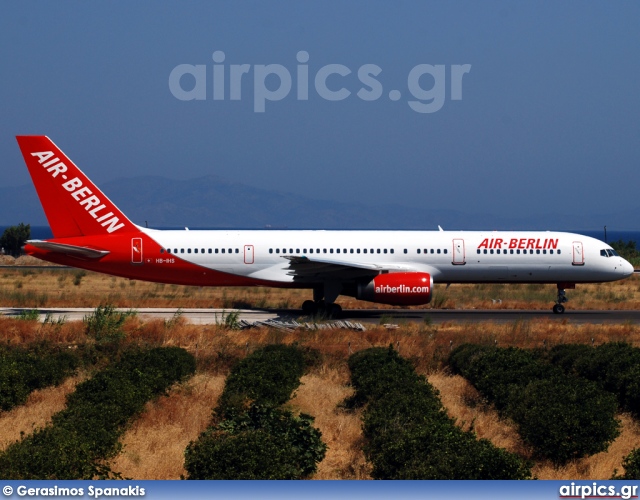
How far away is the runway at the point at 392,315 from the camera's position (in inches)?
1179

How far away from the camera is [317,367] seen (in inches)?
808

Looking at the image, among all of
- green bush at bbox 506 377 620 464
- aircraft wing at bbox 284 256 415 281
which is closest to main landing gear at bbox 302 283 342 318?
aircraft wing at bbox 284 256 415 281

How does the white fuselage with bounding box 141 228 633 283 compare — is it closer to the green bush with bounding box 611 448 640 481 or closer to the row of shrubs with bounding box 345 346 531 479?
the row of shrubs with bounding box 345 346 531 479

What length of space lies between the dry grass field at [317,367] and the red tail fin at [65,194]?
15.0ft

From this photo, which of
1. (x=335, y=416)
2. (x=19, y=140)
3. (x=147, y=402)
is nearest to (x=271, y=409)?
(x=335, y=416)

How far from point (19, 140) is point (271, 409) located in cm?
2060

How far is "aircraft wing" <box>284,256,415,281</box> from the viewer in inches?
1176

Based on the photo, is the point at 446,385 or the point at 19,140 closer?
the point at 446,385

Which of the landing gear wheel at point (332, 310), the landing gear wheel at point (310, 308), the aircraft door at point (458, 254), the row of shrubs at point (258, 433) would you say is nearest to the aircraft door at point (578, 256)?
the aircraft door at point (458, 254)

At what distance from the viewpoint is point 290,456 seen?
1216 cm

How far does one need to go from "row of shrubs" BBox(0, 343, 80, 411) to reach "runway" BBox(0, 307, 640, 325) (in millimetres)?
7711

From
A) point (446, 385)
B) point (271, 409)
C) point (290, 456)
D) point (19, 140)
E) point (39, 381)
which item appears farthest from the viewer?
point (19, 140)

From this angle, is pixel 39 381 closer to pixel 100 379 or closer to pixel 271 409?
pixel 100 379

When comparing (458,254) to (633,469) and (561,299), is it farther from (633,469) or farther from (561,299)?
(633,469)
